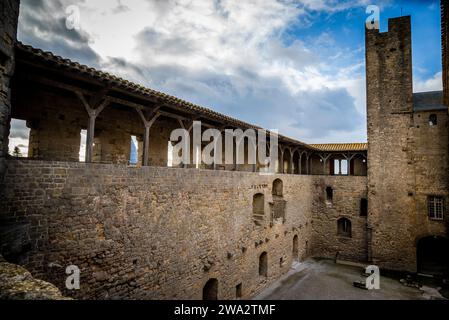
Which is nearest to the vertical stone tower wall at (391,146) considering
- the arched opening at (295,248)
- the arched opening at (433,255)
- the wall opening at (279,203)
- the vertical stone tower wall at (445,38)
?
the arched opening at (433,255)

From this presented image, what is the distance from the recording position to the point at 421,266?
17.7 m

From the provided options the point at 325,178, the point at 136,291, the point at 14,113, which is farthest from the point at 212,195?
the point at 325,178

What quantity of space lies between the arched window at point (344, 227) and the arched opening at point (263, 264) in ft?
31.3

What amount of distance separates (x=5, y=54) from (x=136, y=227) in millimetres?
4734

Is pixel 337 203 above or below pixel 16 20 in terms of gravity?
below

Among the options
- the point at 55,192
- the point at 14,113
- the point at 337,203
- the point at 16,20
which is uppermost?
the point at 16,20

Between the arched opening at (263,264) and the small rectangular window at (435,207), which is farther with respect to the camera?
the small rectangular window at (435,207)

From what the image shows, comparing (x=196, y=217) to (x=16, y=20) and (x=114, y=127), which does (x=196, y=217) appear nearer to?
(x=114, y=127)

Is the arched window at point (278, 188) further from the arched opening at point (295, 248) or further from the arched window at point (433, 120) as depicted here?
the arched window at point (433, 120)

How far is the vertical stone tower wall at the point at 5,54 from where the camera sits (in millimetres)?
4355

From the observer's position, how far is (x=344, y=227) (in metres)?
20.1

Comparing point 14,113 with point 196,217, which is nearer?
point 14,113

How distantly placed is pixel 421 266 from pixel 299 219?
368 inches
